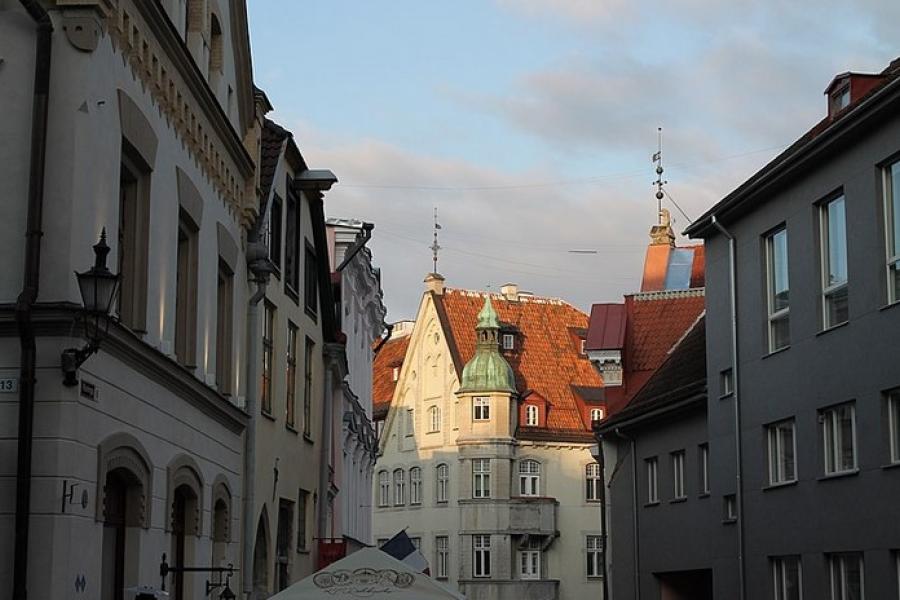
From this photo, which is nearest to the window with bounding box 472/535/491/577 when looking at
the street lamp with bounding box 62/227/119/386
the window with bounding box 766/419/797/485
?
the window with bounding box 766/419/797/485

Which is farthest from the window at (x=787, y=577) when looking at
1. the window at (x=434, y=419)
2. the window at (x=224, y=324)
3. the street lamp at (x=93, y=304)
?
the window at (x=434, y=419)

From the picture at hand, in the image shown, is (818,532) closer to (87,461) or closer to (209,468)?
(209,468)

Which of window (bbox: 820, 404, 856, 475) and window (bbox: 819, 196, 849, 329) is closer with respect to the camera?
window (bbox: 820, 404, 856, 475)

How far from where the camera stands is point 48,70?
44.6 ft

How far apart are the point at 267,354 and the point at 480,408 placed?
51307 millimetres

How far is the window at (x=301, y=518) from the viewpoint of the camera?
29172mm

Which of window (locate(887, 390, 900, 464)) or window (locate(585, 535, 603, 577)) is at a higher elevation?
window (locate(887, 390, 900, 464))

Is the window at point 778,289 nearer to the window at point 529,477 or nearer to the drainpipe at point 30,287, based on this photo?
the drainpipe at point 30,287

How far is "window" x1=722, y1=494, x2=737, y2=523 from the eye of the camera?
98.9ft

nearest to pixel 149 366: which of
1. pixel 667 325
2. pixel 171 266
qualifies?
pixel 171 266

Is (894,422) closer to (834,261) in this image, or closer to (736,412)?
(834,261)

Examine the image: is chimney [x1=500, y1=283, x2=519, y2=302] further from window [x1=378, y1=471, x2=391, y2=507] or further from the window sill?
the window sill

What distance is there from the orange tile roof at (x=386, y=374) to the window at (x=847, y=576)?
2291 inches

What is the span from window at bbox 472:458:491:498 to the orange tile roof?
9.16 m
